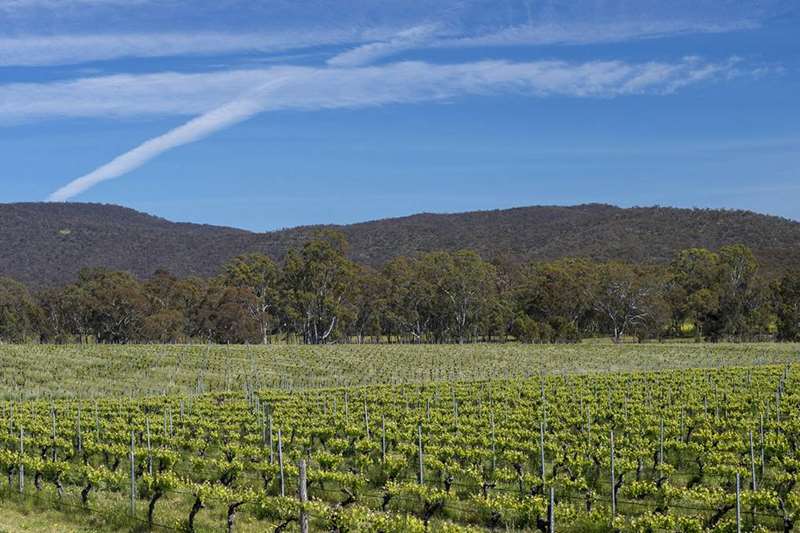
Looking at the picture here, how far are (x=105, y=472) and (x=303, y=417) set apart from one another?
35.2 ft

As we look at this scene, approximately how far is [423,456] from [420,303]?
72820 millimetres

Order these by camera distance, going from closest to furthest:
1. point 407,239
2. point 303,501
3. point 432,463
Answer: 1. point 303,501
2. point 432,463
3. point 407,239

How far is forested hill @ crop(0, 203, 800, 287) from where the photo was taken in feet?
493

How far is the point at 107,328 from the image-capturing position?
8475cm

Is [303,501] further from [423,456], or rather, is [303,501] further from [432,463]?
[423,456]

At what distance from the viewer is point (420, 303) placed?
90.9m

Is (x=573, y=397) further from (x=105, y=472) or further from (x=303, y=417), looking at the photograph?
(x=105, y=472)

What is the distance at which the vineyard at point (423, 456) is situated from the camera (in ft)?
45.6

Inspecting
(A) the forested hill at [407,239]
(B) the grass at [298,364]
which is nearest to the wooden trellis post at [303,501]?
(B) the grass at [298,364]

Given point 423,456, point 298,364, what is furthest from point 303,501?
point 298,364

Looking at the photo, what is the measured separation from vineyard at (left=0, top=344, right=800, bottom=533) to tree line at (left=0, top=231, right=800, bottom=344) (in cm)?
4056

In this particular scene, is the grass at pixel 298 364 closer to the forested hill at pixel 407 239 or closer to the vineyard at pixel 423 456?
the vineyard at pixel 423 456

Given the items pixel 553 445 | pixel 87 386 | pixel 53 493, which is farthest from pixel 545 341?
pixel 53 493

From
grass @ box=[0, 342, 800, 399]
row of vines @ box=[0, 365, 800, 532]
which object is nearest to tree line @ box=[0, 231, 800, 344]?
grass @ box=[0, 342, 800, 399]
